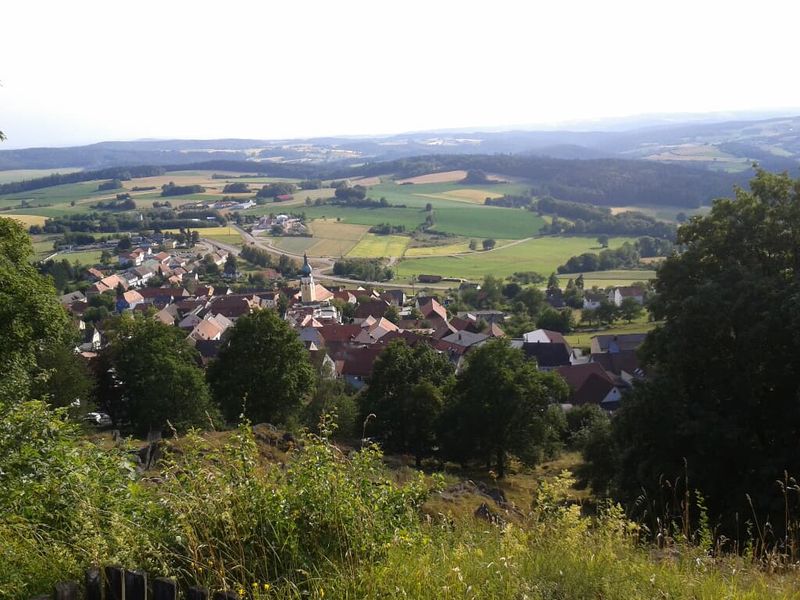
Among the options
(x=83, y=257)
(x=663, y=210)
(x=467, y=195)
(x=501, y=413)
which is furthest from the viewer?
(x=467, y=195)

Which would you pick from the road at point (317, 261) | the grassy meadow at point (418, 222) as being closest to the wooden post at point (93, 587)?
the road at point (317, 261)

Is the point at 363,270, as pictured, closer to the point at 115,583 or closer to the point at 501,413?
the point at 501,413

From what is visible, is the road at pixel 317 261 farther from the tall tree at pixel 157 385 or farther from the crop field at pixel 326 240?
the tall tree at pixel 157 385

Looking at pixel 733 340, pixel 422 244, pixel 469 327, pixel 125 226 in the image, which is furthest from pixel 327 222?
pixel 733 340

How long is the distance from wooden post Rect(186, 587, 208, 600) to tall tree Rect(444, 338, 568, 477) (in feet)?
56.5

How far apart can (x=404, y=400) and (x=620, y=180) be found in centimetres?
13962

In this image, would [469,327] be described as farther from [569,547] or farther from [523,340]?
[569,547]

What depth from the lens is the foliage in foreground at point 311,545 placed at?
3.85 m

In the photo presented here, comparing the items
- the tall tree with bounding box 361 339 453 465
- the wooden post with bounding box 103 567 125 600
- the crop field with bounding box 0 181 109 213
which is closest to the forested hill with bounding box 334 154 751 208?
the crop field with bounding box 0 181 109 213

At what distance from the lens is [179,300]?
7731cm

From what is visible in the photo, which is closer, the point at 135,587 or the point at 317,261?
the point at 135,587

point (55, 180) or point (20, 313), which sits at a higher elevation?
point (55, 180)

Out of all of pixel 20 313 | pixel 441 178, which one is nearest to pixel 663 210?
pixel 441 178

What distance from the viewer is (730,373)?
11203 millimetres
